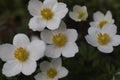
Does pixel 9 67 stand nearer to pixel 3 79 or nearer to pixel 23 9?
pixel 3 79

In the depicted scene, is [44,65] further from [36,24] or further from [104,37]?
[104,37]

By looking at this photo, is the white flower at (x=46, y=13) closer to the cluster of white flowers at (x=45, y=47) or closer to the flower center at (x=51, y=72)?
the cluster of white flowers at (x=45, y=47)

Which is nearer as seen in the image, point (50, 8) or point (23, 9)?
point (50, 8)

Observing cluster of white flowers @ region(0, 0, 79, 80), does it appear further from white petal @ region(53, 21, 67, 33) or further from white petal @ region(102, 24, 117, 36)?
white petal @ region(102, 24, 117, 36)

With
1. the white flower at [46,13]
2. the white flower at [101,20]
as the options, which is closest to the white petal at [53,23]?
the white flower at [46,13]

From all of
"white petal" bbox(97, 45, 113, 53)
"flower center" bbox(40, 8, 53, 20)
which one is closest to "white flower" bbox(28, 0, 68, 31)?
"flower center" bbox(40, 8, 53, 20)

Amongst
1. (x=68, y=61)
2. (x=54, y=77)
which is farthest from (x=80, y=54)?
(x=54, y=77)
